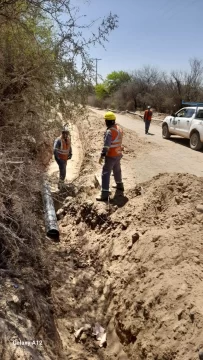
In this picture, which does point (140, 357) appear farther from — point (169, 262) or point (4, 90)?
point (4, 90)

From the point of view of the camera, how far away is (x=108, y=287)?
18.0 ft

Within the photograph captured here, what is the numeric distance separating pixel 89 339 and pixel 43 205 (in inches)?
152

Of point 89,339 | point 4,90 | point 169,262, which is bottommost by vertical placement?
point 89,339

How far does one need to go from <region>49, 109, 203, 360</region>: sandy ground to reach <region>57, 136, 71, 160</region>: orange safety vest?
3.47ft

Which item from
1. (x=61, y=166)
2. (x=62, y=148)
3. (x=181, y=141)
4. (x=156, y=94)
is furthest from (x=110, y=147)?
(x=156, y=94)

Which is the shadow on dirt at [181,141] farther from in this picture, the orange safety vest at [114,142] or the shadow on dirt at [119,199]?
the orange safety vest at [114,142]

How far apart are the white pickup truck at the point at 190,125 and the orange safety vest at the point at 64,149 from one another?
6.77 m

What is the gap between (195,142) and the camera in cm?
1452

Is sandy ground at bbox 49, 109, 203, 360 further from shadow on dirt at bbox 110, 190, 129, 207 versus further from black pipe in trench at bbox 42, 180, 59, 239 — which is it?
black pipe in trench at bbox 42, 180, 59, 239

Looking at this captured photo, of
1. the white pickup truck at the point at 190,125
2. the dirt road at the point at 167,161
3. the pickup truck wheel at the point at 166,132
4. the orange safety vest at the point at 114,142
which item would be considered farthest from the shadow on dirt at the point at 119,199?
the pickup truck wheel at the point at 166,132

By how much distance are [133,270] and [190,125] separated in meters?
10.9

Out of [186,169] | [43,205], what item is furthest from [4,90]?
[186,169]

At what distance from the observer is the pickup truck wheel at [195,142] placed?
46.5 feet

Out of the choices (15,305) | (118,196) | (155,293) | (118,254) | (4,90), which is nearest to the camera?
(15,305)
